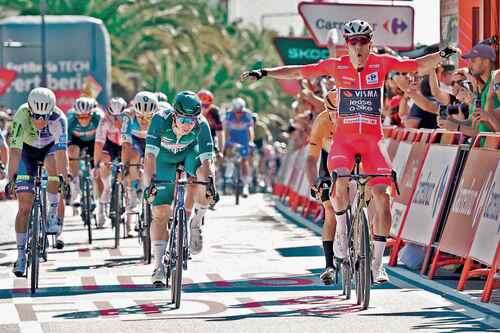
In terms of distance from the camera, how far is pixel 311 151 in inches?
543

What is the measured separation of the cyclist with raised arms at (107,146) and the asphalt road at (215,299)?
199 cm

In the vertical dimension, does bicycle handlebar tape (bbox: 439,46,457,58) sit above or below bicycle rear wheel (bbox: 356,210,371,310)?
above

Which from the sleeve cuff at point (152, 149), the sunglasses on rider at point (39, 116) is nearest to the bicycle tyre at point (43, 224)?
the sunglasses on rider at point (39, 116)

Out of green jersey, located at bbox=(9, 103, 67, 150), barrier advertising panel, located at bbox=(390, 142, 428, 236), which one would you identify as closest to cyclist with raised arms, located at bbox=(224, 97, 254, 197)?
barrier advertising panel, located at bbox=(390, 142, 428, 236)

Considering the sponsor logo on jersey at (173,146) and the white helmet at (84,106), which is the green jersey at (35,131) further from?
the white helmet at (84,106)

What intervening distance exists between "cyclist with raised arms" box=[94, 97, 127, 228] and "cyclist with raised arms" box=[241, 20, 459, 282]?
26.7ft

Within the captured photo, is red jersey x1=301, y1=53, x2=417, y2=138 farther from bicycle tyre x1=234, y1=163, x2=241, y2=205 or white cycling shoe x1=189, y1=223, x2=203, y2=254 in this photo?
bicycle tyre x1=234, y1=163, x2=241, y2=205

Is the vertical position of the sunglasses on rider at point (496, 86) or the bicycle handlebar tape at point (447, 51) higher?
the bicycle handlebar tape at point (447, 51)

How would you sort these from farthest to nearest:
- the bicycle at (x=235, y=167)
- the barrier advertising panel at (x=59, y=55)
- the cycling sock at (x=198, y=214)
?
1. the barrier advertising panel at (x=59, y=55)
2. the bicycle at (x=235, y=167)
3. the cycling sock at (x=198, y=214)

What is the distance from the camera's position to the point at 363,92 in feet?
42.5

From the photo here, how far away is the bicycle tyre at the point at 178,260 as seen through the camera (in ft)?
40.7

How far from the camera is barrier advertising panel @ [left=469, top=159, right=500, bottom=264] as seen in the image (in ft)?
42.6

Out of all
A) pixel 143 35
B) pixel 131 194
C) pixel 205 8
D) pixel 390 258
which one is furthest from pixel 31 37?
pixel 390 258

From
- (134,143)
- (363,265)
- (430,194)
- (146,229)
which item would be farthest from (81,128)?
(363,265)
